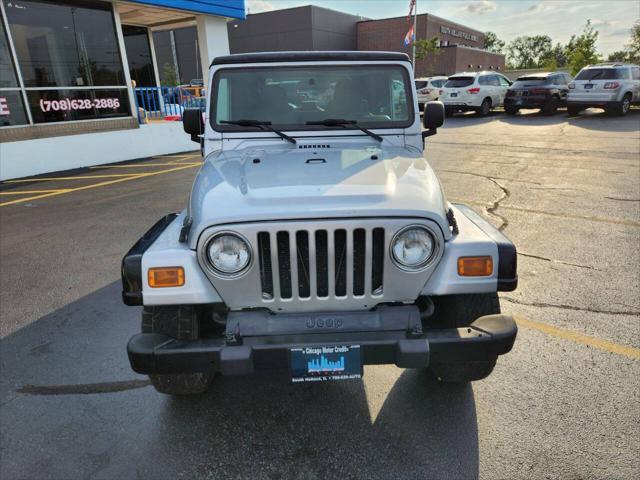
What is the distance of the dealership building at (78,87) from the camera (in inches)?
399

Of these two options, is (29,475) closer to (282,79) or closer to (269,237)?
(269,237)

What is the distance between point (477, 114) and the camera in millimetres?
20375

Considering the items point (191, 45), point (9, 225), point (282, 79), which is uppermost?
point (191, 45)

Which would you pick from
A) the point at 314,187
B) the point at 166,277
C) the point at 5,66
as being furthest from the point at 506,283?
the point at 5,66

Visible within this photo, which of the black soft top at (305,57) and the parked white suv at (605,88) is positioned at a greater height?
the black soft top at (305,57)

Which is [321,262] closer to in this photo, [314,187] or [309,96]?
[314,187]

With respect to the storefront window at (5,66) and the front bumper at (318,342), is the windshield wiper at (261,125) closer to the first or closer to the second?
the front bumper at (318,342)

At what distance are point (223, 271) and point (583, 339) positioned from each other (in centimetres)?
270

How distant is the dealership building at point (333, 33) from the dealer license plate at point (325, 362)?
1676 inches

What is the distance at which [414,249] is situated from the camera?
223cm

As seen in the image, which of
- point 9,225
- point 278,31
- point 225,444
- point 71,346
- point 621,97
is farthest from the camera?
point 278,31

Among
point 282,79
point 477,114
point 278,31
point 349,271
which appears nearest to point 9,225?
point 282,79

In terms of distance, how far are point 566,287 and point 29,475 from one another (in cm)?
417

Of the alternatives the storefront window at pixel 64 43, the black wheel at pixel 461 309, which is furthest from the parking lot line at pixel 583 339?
the storefront window at pixel 64 43
